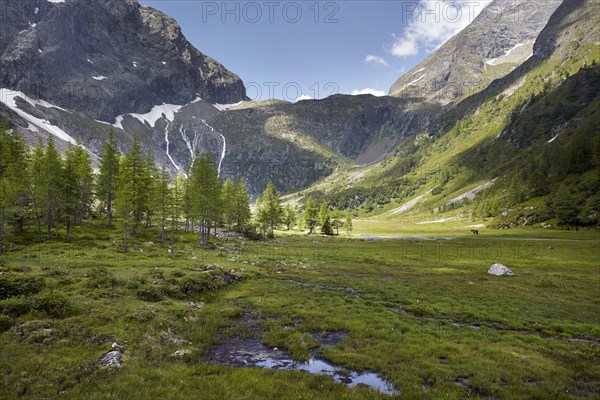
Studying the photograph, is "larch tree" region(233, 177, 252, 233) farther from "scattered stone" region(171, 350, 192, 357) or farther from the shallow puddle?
"scattered stone" region(171, 350, 192, 357)

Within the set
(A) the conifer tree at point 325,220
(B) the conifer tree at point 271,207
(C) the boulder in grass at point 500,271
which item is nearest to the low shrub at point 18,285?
(C) the boulder in grass at point 500,271

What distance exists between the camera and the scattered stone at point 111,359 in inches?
582

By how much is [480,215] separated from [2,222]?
184 metres

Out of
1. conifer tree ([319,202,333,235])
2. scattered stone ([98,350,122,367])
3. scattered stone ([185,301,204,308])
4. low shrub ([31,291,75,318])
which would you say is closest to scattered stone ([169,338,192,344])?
scattered stone ([98,350,122,367])

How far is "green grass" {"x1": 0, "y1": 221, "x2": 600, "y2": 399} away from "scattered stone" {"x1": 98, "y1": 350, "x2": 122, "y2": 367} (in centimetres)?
37

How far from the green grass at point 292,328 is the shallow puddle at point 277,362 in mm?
625

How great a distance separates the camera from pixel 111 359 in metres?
15.2

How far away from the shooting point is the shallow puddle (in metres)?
15.3

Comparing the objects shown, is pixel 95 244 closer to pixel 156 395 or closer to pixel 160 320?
pixel 160 320

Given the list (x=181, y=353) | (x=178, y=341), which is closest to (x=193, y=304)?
(x=178, y=341)

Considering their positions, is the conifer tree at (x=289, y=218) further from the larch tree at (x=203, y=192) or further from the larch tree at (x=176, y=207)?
the larch tree at (x=203, y=192)

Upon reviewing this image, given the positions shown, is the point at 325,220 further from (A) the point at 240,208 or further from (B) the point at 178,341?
(B) the point at 178,341

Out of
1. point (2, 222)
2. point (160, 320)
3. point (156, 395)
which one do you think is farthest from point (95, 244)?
point (156, 395)

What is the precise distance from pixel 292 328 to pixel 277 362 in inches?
198
